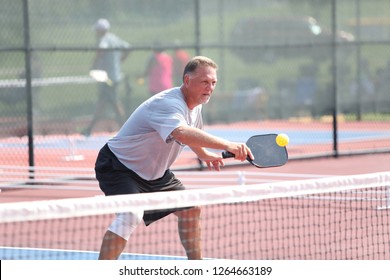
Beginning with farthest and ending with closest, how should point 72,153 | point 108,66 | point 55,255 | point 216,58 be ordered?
point 216,58 → point 108,66 → point 72,153 → point 55,255

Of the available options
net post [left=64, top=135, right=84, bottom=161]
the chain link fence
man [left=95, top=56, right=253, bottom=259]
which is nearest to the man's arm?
man [left=95, top=56, right=253, bottom=259]

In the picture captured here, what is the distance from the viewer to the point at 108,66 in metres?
12.5

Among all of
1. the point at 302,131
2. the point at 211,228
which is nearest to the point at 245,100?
the point at 302,131

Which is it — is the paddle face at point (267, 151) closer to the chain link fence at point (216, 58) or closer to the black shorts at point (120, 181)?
the black shorts at point (120, 181)

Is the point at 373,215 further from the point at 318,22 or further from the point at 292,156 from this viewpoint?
the point at 318,22

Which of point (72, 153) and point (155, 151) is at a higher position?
point (155, 151)

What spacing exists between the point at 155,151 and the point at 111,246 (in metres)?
0.67

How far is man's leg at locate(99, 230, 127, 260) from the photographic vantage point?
5629 mm

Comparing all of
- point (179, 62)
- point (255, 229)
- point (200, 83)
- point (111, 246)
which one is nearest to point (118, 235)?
point (111, 246)

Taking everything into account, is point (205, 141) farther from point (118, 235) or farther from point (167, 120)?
point (118, 235)

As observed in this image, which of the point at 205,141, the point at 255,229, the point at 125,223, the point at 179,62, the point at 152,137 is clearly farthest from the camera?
the point at 179,62

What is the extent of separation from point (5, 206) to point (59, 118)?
7714 mm

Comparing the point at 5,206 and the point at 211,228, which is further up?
the point at 5,206
